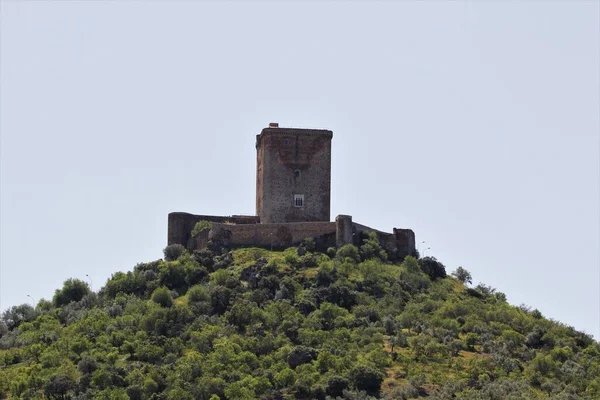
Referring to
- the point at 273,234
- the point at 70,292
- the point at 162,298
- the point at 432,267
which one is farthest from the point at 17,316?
the point at 432,267

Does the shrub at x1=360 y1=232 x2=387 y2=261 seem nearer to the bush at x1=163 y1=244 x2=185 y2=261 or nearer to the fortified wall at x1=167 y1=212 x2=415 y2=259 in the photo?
the fortified wall at x1=167 y1=212 x2=415 y2=259

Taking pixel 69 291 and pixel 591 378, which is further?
pixel 69 291

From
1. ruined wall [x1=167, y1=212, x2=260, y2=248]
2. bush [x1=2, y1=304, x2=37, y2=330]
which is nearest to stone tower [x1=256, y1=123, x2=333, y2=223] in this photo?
ruined wall [x1=167, y1=212, x2=260, y2=248]

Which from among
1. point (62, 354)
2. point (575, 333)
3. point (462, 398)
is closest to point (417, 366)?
point (462, 398)

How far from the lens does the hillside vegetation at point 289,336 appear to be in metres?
83.6

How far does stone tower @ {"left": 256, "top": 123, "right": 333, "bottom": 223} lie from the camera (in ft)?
339

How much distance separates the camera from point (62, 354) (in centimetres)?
8850

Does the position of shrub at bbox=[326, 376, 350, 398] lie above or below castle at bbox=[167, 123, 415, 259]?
below

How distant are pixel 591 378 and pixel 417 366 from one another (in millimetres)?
9179

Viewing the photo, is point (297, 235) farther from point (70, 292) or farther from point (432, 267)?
point (70, 292)

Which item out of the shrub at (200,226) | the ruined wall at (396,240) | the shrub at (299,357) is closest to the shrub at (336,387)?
the shrub at (299,357)

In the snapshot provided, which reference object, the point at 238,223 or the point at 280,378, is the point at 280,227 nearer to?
the point at 238,223

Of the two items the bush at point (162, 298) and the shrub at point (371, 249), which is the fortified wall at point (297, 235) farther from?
the bush at point (162, 298)

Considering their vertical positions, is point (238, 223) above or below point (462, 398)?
above
